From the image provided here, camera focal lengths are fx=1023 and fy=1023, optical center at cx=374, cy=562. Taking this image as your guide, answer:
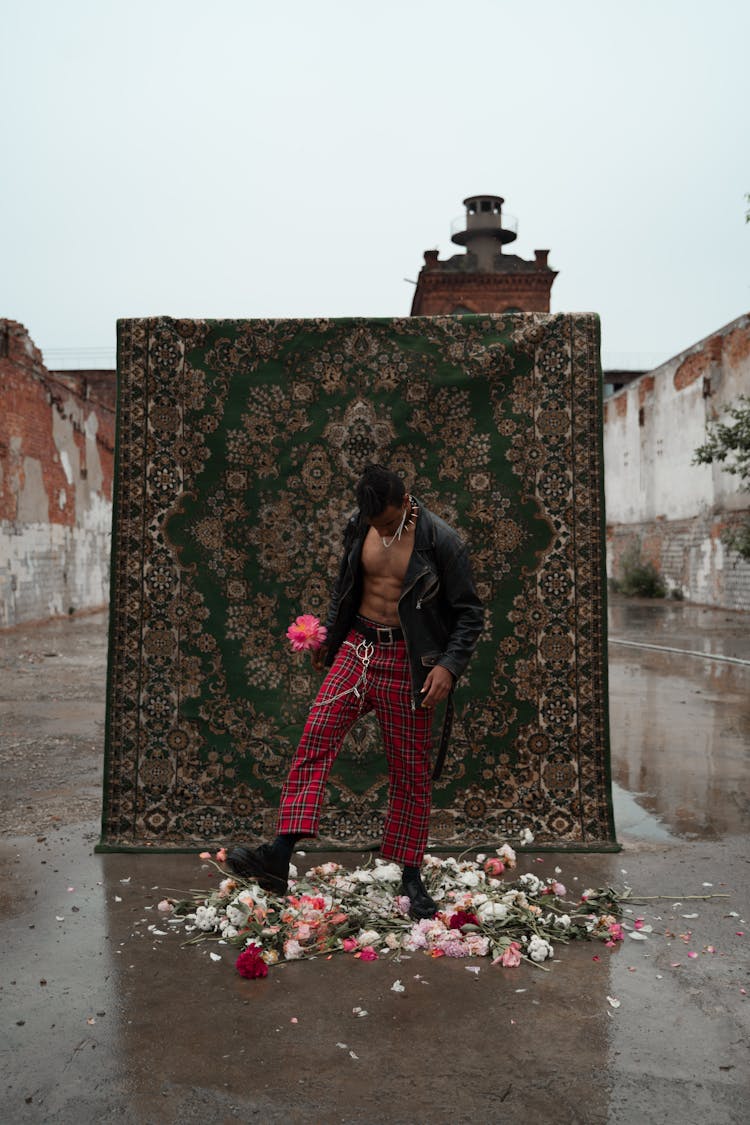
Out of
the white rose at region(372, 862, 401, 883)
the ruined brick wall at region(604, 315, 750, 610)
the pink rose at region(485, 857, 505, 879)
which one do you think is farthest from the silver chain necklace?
the ruined brick wall at region(604, 315, 750, 610)

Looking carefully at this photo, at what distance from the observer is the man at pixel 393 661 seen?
4.13 meters

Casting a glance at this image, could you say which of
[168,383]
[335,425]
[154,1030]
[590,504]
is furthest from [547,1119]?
[168,383]

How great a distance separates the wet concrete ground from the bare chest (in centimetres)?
151

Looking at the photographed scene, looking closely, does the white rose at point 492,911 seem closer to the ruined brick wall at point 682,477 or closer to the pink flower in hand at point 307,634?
the pink flower in hand at point 307,634

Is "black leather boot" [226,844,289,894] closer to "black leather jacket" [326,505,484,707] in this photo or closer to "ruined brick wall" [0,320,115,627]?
"black leather jacket" [326,505,484,707]

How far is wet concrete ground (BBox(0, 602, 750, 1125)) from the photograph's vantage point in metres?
2.79

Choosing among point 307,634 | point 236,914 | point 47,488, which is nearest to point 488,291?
point 47,488

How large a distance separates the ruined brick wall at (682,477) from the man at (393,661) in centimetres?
1651

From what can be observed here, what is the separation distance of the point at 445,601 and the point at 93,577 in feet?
66.3

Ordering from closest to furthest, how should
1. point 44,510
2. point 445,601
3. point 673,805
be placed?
point 445,601
point 673,805
point 44,510

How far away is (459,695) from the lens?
5.26 meters

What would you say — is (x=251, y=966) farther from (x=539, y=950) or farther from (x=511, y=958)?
(x=539, y=950)

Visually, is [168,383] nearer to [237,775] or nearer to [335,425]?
[335,425]

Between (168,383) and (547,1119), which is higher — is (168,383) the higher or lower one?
the higher one
